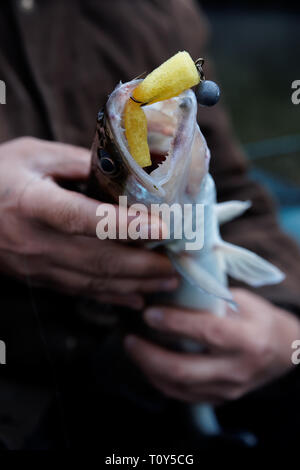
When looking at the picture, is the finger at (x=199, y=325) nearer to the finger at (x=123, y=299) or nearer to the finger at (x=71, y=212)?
the finger at (x=123, y=299)

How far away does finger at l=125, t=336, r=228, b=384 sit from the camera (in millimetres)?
799

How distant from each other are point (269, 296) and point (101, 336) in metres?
0.34

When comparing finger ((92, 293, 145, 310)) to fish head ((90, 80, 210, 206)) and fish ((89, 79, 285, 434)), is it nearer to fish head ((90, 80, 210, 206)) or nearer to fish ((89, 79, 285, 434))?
fish ((89, 79, 285, 434))

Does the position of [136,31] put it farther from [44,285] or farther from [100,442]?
[100,442]

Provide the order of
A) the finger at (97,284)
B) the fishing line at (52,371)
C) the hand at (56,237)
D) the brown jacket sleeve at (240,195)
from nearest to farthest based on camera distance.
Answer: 1. the hand at (56,237)
2. the finger at (97,284)
3. the fishing line at (52,371)
4. the brown jacket sleeve at (240,195)

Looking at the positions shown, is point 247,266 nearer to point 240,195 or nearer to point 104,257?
point 104,257

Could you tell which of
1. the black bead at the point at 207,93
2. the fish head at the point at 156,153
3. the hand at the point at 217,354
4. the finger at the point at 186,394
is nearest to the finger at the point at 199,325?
the hand at the point at 217,354

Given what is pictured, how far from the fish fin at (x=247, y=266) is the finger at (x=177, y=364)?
176 mm

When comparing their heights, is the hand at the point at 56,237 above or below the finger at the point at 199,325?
above

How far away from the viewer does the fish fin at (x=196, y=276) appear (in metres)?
0.60

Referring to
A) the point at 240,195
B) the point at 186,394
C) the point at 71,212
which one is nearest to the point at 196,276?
the point at 71,212

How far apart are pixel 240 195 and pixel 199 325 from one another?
0.40 m

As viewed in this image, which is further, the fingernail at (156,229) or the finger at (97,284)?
the finger at (97,284)

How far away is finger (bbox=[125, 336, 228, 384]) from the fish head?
1.24ft
